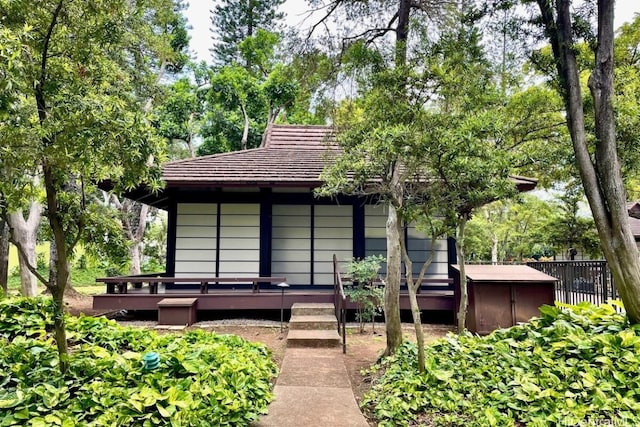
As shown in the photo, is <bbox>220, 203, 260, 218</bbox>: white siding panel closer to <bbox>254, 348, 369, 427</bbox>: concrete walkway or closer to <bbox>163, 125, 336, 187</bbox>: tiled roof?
<bbox>163, 125, 336, 187</bbox>: tiled roof

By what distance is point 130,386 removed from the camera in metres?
2.94

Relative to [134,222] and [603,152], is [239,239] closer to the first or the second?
[603,152]

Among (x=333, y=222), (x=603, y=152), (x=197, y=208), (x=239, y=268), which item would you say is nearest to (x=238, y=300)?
(x=239, y=268)

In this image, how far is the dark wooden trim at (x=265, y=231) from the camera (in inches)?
363

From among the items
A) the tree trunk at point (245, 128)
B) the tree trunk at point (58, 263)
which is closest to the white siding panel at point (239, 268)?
the tree trunk at point (58, 263)

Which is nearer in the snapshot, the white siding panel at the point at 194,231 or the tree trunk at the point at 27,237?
the white siding panel at the point at 194,231

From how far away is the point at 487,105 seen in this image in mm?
4270

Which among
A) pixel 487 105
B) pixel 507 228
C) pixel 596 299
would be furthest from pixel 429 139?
pixel 507 228

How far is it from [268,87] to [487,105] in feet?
46.2

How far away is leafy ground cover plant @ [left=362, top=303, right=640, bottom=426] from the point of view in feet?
9.52

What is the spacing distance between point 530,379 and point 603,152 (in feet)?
8.45

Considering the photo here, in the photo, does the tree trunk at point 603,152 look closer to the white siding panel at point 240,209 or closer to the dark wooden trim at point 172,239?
the white siding panel at point 240,209

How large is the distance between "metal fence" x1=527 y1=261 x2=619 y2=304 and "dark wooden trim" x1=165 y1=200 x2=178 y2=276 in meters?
8.96

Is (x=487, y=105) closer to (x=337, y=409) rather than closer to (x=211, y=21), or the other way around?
(x=337, y=409)
